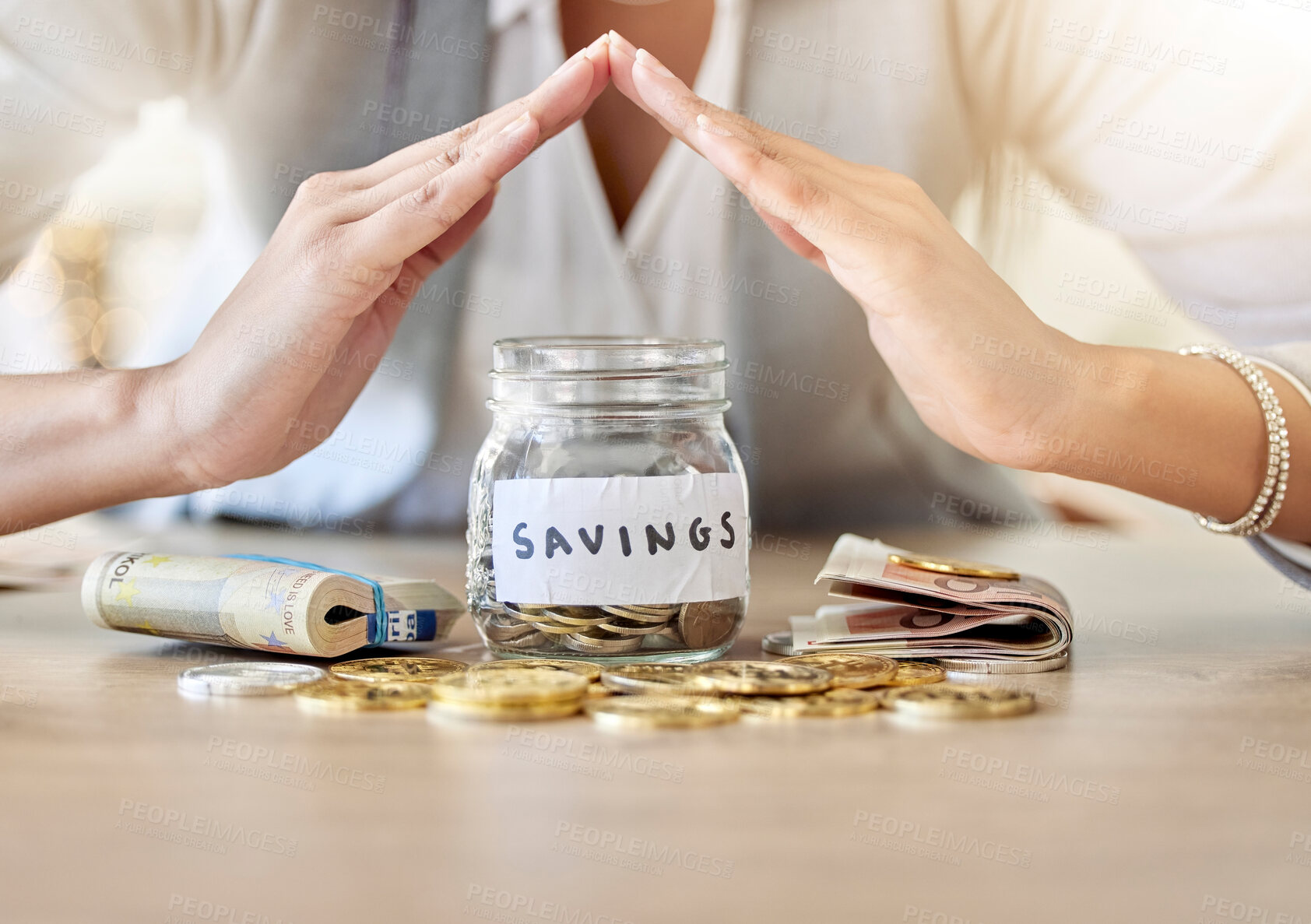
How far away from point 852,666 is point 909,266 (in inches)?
12.7

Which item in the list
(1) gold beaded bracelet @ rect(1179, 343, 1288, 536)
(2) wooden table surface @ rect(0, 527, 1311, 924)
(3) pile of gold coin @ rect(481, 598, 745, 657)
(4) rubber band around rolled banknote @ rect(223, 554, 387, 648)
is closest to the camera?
(2) wooden table surface @ rect(0, 527, 1311, 924)

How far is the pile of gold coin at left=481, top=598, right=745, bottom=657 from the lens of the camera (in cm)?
90

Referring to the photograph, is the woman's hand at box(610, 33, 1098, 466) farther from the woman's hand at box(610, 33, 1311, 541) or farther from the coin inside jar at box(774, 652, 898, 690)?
the coin inside jar at box(774, 652, 898, 690)

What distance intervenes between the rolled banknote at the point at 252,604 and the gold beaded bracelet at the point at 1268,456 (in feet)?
2.56

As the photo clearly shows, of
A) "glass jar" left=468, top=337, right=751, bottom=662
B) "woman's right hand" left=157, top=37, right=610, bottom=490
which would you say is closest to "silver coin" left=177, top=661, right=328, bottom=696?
"glass jar" left=468, top=337, right=751, bottom=662

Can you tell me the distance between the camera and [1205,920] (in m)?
0.52

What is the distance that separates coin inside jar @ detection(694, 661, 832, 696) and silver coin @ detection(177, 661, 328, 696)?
305mm

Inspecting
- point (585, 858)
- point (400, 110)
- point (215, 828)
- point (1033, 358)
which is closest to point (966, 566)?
point (1033, 358)

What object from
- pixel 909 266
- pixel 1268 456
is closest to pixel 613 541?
pixel 909 266

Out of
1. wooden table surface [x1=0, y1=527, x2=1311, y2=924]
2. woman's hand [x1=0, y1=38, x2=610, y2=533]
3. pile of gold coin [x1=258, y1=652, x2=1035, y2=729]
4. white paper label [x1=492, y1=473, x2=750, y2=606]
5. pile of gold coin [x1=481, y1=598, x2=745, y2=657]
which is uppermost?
woman's hand [x1=0, y1=38, x2=610, y2=533]

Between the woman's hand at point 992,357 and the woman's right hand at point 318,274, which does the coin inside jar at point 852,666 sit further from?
the woman's right hand at point 318,274

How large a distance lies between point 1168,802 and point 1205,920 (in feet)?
0.44

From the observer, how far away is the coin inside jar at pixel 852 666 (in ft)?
2.84

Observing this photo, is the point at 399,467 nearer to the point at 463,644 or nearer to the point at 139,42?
the point at 139,42
